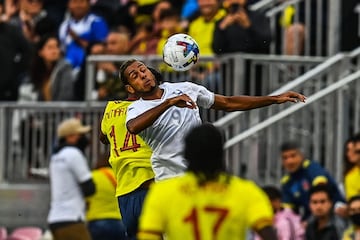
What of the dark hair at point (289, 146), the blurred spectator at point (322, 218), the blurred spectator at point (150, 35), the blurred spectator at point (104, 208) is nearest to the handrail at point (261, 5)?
the blurred spectator at point (150, 35)

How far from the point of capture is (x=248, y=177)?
17.8m

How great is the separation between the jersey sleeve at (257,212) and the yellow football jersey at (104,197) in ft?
27.1

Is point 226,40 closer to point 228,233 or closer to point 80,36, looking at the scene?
point 80,36

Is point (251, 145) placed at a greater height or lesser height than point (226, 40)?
lesser

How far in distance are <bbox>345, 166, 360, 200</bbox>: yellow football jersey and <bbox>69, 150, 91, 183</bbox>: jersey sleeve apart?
2.82 meters

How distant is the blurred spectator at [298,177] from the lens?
16938 mm

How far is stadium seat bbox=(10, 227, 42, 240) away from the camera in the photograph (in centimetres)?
1919

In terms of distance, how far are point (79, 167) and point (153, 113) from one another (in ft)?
19.7

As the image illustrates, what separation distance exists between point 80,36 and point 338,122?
13.4 ft

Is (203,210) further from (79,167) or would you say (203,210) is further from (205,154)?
(79,167)

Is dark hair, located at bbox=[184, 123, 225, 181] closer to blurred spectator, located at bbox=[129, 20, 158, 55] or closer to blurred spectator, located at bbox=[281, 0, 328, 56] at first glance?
blurred spectator, located at bbox=[281, 0, 328, 56]

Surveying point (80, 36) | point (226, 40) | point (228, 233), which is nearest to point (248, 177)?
point (226, 40)

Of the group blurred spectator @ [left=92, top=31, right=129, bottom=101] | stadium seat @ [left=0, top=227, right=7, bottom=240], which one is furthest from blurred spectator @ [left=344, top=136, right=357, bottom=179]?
stadium seat @ [left=0, top=227, right=7, bottom=240]

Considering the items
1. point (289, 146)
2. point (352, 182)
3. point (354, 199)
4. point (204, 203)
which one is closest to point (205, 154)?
point (204, 203)
